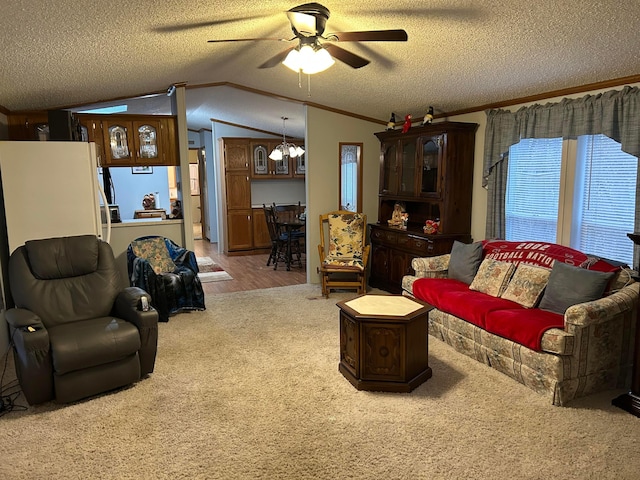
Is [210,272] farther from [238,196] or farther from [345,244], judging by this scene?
[345,244]

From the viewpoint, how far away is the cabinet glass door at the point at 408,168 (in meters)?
5.12

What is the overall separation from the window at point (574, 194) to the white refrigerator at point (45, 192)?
4.01 metres

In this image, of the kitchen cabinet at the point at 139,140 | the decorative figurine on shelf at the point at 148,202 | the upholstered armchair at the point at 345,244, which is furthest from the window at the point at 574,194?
the decorative figurine on shelf at the point at 148,202

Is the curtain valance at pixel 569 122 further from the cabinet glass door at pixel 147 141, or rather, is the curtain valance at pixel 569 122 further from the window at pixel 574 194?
the cabinet glass door at pixel 147 141

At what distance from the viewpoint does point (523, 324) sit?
2.97m

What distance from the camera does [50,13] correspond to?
222 centimetres

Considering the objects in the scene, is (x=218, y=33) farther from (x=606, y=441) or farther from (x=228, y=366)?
(x=606, y=441)

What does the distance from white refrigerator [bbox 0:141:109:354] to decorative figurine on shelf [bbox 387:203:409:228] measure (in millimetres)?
3368

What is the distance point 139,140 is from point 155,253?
1.36 m

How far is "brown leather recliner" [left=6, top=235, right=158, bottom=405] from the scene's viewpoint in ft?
9.00

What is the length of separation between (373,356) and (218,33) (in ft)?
8.36

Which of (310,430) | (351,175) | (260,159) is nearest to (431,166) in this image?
(351,175)

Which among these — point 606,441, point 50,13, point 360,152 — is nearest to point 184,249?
point 360,152

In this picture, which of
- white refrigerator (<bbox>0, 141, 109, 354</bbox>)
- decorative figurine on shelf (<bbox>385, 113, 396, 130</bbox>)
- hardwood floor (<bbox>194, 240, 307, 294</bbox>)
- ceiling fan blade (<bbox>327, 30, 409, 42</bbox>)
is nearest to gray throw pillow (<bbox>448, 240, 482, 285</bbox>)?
decorative figurine on shelf (<bbox>385, 113, 396, 130</bbox>)
